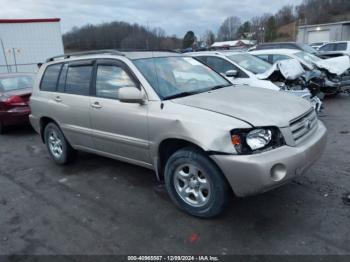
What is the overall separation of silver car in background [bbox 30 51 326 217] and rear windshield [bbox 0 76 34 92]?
3.71 metres

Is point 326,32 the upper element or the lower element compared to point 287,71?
upper


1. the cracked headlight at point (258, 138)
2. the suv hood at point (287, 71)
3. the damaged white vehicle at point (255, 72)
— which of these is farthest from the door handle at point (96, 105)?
A: the suv hood at point (287, 71)

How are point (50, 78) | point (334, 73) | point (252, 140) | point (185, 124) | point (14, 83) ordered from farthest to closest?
point (334, 73), point (14, 83), point (50, 78), point (185, 124), point (252, 140)

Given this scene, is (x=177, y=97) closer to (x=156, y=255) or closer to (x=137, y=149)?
(x=137, y=149)

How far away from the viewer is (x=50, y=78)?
5379 millimetres

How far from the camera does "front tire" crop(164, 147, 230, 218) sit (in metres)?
3.21

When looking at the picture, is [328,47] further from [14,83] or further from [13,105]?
[13,105]

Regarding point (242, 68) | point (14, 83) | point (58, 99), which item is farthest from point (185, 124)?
point (14, 83)

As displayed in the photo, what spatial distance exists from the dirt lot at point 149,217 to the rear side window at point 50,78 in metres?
1.41

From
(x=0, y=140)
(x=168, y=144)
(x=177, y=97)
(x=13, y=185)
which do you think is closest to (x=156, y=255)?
(x=168, y=144)

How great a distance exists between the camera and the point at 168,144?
3.71 metres

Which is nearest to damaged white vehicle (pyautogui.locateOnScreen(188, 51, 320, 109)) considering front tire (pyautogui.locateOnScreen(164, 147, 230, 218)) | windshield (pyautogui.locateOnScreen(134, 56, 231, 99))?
windshield (pyautogui.locateOnScreen(134, 56, 231, 99))

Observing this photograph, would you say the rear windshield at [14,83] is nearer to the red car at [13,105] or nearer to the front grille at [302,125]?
the red car at [13,105]

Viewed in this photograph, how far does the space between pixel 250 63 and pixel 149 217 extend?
6.41 meters
